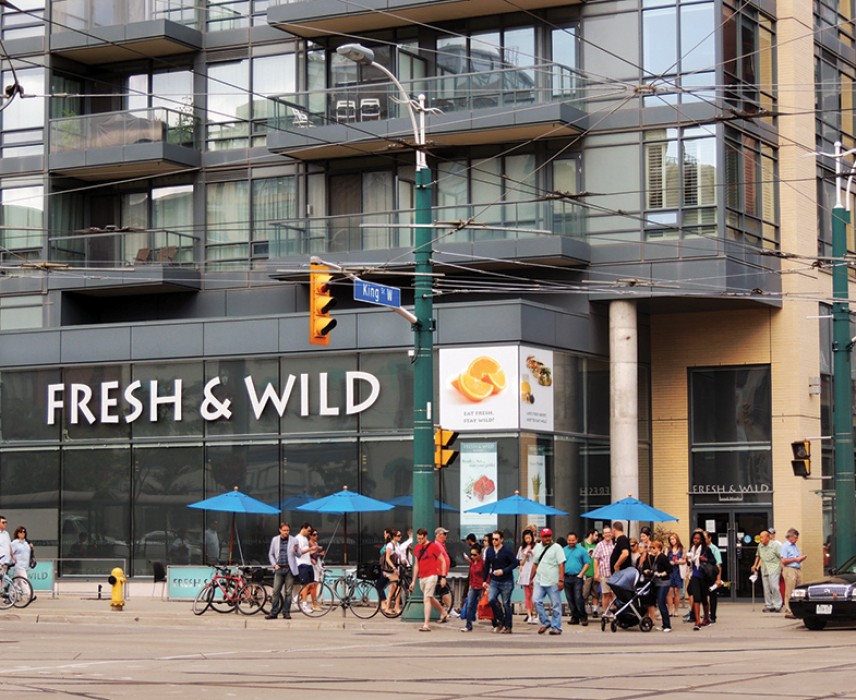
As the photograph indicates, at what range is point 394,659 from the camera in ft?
66.9

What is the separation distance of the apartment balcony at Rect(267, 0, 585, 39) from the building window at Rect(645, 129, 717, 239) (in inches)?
168

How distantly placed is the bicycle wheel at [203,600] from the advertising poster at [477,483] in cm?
668

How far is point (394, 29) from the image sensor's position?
3978 cm

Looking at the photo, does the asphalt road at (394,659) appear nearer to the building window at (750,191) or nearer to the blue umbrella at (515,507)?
the blue umbrella at (515,507)

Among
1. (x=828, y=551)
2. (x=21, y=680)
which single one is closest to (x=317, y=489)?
(x=828, y=551)

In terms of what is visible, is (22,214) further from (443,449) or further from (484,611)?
(484,611)

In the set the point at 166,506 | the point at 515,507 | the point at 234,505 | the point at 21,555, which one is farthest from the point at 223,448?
the point at 515,507

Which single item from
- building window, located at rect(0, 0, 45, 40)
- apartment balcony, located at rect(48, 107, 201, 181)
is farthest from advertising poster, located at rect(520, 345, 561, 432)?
building window, located at rect(0, 0, 45, 40)

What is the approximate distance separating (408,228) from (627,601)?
12.5 meters

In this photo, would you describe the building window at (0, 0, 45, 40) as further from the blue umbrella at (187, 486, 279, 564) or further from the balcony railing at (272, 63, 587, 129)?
the blue umbrella at (187, 486, 279, 564)

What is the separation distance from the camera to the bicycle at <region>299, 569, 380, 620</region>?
29.7 m

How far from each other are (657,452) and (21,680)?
2528 cm

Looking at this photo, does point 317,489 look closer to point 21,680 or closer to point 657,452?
point 657,452

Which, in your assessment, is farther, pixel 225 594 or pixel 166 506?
pixel 166 506
